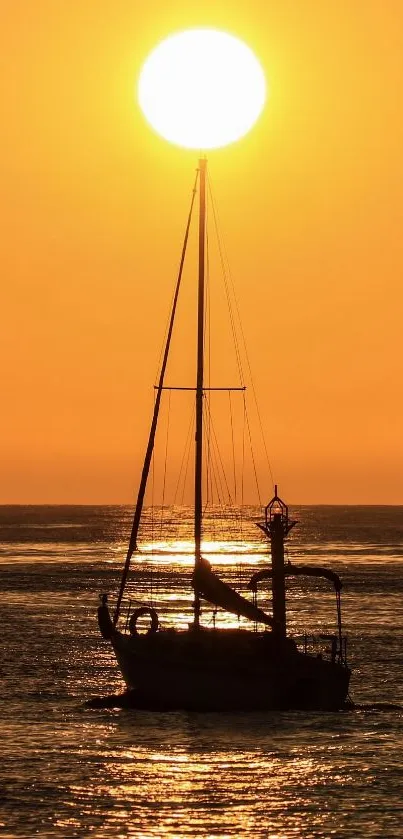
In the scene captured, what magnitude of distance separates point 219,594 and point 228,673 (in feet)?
11.3

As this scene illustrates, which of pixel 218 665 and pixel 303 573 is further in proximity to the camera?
pixel 303 573

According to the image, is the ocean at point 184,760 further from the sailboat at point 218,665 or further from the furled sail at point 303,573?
the furled sail at point 303,573

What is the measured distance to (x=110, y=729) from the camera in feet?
148

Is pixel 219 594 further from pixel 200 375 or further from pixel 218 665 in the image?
pixel 200 375

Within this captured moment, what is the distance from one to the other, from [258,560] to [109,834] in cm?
14356

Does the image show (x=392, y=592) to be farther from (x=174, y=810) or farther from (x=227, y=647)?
(x=174, y=810)

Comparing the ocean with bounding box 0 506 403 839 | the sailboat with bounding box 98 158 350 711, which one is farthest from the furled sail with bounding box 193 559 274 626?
the ocean with bounding box 0 506 403 839

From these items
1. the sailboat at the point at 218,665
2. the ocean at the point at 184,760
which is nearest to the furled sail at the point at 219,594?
the sailboat at the point at 218,665

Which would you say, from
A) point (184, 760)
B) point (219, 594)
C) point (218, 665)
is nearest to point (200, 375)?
point (219, 594)

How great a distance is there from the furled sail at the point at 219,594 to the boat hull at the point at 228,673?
1.66 m

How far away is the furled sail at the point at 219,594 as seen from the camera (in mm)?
48625

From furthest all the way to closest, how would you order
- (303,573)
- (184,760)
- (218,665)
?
1. (303,573)
2. (218,665)
3. (184,760)

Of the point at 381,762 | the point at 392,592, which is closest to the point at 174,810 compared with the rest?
the point at 381,762

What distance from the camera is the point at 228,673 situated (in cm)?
4669
